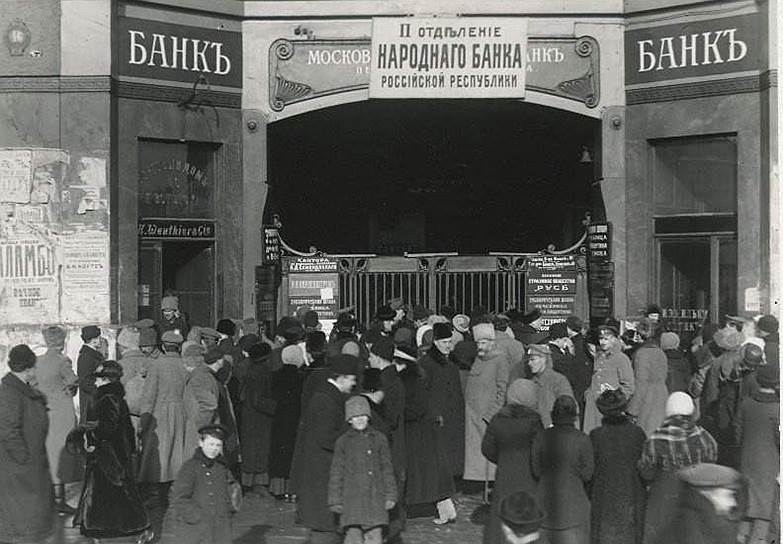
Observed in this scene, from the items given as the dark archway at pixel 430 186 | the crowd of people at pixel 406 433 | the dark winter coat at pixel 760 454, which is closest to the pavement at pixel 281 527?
the crowd of people at pixel 406 433

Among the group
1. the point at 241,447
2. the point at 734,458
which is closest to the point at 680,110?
the point at 734,458

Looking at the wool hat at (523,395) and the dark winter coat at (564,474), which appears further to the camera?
the wool hat at (523,395)

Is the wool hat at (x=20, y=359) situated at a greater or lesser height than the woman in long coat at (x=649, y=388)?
greater

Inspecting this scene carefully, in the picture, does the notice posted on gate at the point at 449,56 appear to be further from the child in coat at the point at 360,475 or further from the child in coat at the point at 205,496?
the child in coat at the point at 205,496

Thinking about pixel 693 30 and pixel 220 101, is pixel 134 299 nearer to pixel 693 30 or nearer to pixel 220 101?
pixel 220 101

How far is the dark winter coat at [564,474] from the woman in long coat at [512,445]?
0.16m

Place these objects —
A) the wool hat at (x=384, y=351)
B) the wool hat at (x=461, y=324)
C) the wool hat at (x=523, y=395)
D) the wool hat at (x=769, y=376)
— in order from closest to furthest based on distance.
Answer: the wool hat at (x=523, y=395) → the wool hat at (x=769, y=376) → the wool hat at (x=384, y=351) → the wool hat at (x=461, y=324)

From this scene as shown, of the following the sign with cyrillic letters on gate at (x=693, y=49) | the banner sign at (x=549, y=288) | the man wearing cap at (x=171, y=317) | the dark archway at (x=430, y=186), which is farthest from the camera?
the dark archway at (x=430, y=186)

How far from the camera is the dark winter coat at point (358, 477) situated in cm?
798

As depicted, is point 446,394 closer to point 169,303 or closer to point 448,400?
point 448,400

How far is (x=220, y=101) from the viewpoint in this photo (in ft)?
57.0

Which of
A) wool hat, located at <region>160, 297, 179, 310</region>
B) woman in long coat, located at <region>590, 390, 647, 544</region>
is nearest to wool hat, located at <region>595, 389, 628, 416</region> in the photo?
woman in long coat, located at <region>590, 390, 647, 544</region>

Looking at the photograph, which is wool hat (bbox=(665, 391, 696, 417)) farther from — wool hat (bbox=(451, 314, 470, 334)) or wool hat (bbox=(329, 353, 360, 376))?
wool hat (bbox=(451, 314, 470, 334))

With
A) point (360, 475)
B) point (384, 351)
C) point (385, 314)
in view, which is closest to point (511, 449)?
point (360, 475)
